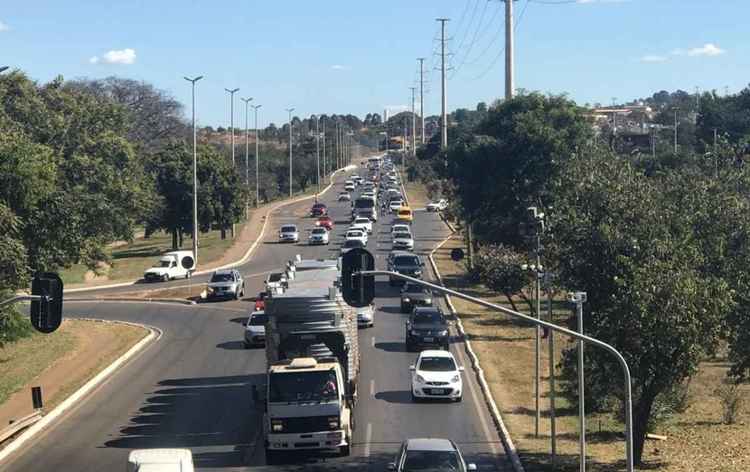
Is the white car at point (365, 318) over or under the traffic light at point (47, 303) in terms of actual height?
under

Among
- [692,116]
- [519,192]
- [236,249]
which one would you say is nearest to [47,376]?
[519,192]

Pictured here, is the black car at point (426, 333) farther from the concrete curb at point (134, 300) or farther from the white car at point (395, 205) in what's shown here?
the white car at point (395, 205)

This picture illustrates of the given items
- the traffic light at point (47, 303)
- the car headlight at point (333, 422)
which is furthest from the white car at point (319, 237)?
the traffic light at point (47, 303)

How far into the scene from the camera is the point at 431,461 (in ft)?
67.8

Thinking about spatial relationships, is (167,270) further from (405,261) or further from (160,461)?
(160,461)

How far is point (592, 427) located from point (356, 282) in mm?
14993

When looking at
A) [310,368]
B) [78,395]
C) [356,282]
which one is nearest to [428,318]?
[78,395]

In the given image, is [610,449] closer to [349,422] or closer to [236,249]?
[349,422]

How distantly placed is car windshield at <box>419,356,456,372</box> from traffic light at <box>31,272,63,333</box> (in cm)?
1698

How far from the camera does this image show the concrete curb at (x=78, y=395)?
28248 millimetres

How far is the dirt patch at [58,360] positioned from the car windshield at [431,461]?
1612cm

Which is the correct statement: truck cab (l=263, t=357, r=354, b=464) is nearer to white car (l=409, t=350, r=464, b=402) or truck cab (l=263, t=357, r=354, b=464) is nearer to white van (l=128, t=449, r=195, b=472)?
white van (l=128, t=449, r=195, b=472)

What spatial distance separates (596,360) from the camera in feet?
82.9

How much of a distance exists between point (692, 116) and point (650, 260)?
17986 cm
